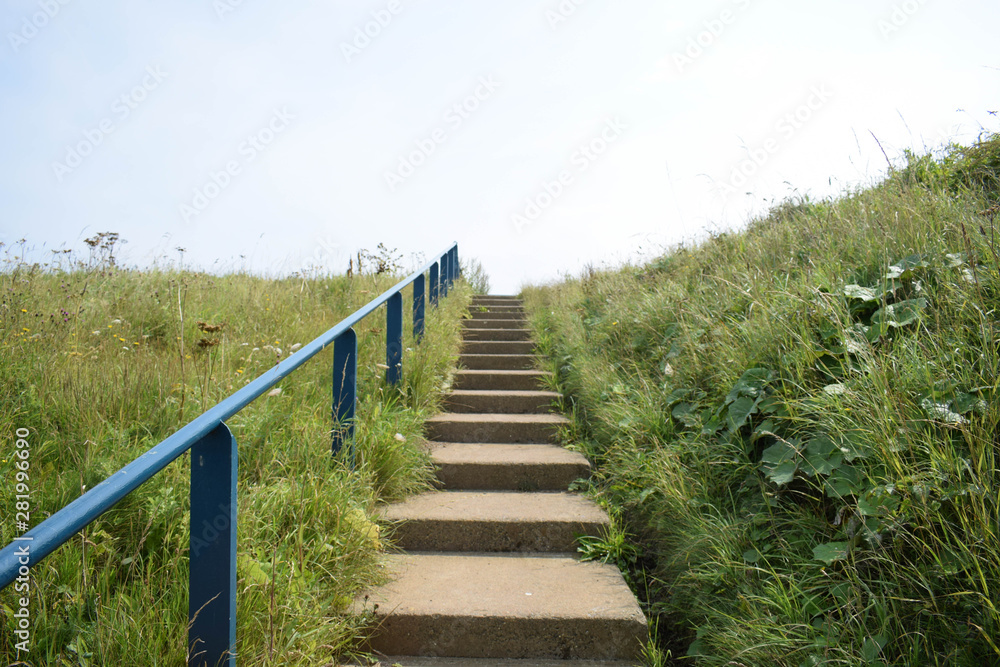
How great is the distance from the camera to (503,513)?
331 cm

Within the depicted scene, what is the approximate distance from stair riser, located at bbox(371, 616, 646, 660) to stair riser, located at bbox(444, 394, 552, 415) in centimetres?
279

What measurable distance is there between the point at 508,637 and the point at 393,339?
7.96ft

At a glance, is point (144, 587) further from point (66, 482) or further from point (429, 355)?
point (429, 355)

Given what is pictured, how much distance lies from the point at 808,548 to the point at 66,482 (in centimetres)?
287

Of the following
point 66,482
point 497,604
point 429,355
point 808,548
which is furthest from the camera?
point 429,355

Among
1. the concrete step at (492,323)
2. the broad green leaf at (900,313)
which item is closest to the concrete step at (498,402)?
the concrete step at (492,323)

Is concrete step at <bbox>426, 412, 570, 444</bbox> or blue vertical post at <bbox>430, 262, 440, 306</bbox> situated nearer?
concrete step at <bbox>426, 412, 570, 444</bbox>

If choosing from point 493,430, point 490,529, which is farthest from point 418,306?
point 490,529

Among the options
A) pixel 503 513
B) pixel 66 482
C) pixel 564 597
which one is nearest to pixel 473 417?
pixel 503 513

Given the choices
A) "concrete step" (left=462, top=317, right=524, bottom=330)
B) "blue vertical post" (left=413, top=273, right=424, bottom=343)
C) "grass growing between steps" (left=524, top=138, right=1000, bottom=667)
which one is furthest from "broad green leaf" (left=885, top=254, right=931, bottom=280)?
"concrete step" (left=462, top=317, right=524, bottom=330)

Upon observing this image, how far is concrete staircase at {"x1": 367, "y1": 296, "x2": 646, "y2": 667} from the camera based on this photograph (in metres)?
2.43

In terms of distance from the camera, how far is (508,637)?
245cm

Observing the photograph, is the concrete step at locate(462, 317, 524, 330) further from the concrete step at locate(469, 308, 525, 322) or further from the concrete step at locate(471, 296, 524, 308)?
the concrete step at locate(471, 296, 524, 308)

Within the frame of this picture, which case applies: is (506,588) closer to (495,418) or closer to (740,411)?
(740,411)
